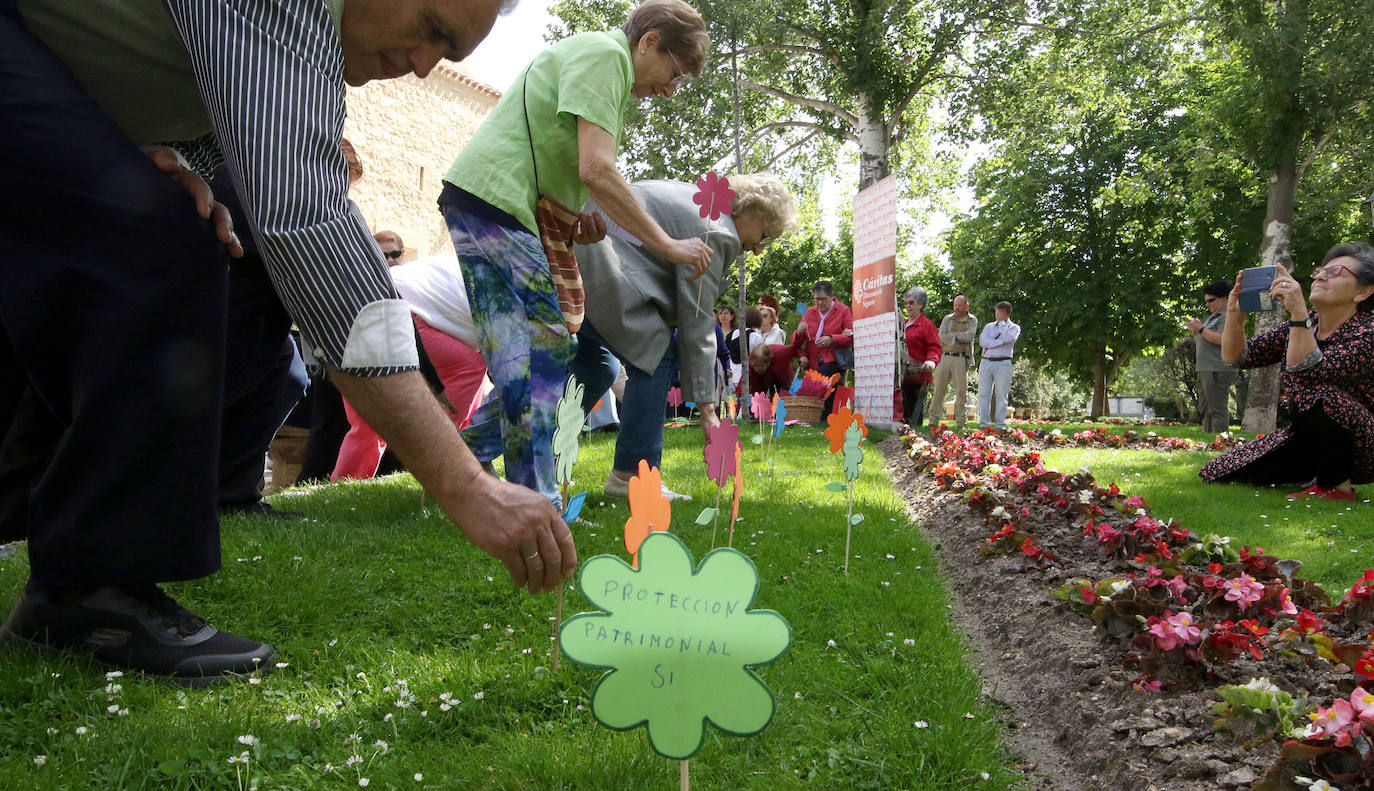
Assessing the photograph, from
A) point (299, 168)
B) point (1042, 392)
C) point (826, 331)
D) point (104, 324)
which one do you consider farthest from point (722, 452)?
point (1042, 392)

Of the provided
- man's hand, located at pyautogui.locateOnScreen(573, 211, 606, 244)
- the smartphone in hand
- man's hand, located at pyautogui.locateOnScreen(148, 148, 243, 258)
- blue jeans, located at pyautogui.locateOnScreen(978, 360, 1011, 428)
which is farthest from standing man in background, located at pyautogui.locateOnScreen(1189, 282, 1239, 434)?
man's hand, located at pyautogui.locateOnScreen(148, 148, 243, 258)

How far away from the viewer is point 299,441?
6008 mm

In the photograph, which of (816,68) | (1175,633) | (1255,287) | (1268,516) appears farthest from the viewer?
(816,68)

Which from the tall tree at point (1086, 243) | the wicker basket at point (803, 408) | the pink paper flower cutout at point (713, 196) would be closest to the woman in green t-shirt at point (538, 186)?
the pink paper flower cutout at point (713, 196)

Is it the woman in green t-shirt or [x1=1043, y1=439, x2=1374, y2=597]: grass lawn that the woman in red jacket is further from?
the woman in green t-shirt

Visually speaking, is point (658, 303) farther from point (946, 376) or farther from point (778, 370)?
point (946, 376)

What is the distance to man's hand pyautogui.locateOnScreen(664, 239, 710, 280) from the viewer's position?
3236 millimetres

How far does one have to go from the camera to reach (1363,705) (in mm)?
1565

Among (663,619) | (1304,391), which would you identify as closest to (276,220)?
(663,619)

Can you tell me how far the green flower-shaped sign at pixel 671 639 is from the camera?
1316 millimetres

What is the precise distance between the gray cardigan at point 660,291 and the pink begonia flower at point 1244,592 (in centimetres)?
207

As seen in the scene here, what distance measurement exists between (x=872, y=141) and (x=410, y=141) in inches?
393

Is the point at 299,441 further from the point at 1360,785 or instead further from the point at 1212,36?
the point at 1212,36

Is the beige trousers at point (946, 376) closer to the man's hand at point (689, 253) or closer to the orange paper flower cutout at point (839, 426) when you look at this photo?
the orange paper flower cutout at point (839, 426)
